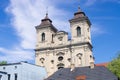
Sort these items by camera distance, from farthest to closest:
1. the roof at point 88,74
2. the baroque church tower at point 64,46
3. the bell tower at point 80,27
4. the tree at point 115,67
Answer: the bell tower at point 80,27 < the baroque church tower at point 64,46 < the tree at point 115,67 < the roof at point 88,74

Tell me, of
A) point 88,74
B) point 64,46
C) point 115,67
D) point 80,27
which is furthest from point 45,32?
point 88,74

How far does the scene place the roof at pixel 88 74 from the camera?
49.3 meters

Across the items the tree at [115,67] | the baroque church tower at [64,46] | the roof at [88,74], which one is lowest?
the roof at [88,74]

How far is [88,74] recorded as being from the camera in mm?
51312

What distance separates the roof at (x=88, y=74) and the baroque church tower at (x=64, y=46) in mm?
22505

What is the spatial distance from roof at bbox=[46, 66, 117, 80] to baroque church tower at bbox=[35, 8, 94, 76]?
22.5 metres

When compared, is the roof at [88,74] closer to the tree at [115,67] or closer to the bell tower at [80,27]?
the tree at [115,67]

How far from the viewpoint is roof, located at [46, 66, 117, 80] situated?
1943 inches

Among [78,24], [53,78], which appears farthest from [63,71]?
[78,24]

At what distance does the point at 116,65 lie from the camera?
196 ft

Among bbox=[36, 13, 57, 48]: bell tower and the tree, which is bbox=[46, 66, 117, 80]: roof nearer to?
the tree

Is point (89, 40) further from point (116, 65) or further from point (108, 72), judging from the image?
point (108, 72)

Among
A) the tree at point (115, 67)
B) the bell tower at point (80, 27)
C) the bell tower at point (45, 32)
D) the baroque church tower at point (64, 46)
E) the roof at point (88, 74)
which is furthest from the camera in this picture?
the bell tower at point (45, 32)

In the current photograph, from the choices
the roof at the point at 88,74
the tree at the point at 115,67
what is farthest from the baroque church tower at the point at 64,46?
the roof at the point at 88,74
